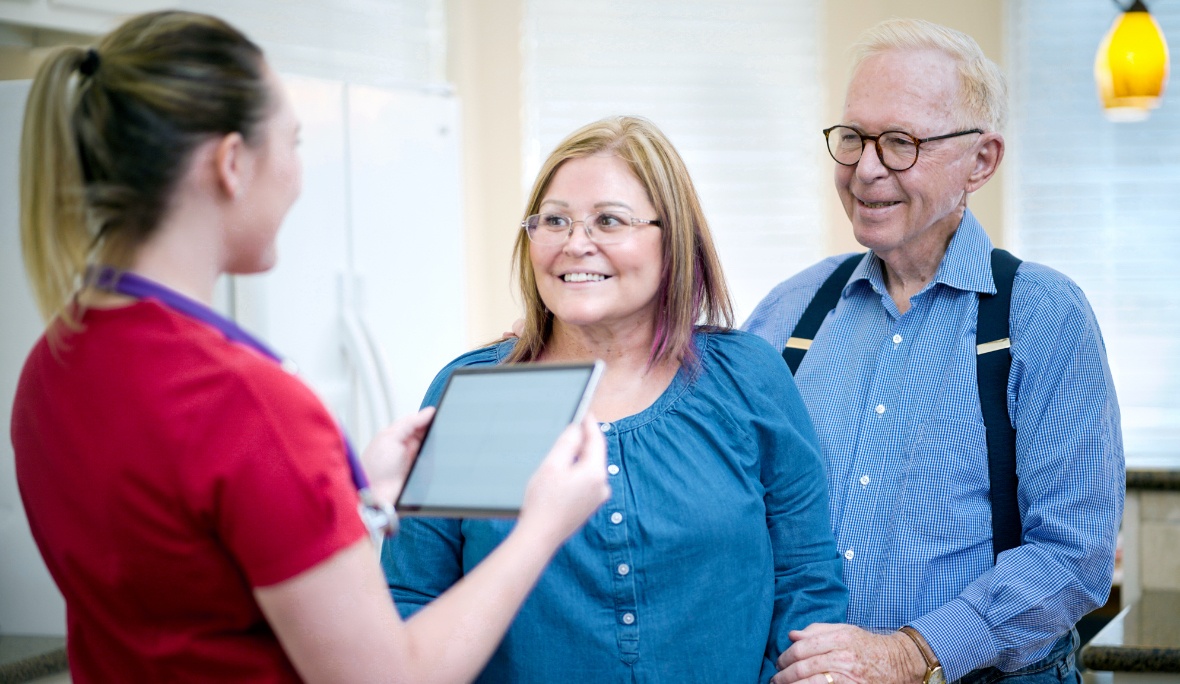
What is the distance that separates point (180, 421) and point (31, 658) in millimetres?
1415

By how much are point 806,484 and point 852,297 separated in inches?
18.3

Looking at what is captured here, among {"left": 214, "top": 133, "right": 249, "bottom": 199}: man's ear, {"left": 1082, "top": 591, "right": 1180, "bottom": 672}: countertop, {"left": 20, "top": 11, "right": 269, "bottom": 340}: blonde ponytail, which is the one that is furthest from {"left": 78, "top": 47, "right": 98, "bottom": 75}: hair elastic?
{"left": 1082, "top": 591, "right": 1180, "bottom": 672}: countertop

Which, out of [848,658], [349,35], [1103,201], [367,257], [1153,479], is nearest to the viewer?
[848,658]

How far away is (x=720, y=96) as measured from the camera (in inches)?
161

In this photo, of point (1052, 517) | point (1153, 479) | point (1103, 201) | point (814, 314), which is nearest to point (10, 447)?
point (814, 314)

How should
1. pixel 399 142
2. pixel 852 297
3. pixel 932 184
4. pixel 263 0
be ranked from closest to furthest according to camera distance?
1. pixel 932 184
2. pixel 852 297
3. pixel 399 142
4. pixel 263 0

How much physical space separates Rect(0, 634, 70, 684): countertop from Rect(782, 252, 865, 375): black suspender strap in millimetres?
1391

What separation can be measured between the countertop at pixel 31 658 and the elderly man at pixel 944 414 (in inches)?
52.1

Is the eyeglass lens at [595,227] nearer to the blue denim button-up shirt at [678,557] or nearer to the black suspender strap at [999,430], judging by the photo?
the blue denim button-up shirt at [678,557]

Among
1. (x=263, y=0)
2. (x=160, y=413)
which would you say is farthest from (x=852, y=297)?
(x=263, y=0)

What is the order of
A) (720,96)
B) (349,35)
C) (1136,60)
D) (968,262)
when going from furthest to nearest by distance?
(720,96) < (349,35) < (1136,60) < (968,262)

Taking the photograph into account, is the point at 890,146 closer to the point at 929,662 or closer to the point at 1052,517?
the point at 1052,517

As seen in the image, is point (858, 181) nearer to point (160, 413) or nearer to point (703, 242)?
point (703, 242)

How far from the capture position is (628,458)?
1.40m
